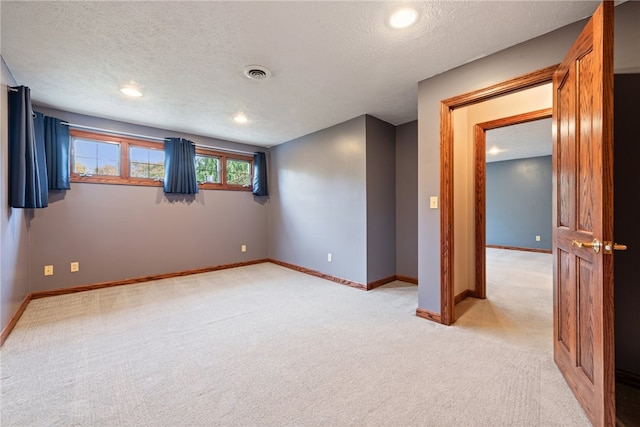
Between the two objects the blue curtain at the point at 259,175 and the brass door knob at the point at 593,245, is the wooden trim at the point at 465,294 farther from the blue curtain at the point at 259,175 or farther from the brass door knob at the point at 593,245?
the blue curtain at the point at 259,175

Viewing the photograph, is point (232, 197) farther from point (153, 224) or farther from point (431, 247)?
point (431, 247)

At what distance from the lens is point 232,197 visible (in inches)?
194

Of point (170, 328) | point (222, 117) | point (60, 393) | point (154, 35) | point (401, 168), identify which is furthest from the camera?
point (401, 168)

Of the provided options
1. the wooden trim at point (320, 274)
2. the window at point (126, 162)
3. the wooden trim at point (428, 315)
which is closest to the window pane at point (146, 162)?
the window at point (126, 162)

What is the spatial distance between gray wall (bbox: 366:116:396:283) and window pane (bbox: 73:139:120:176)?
3.58 metres

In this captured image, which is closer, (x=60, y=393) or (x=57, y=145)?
(x=60, y=393)

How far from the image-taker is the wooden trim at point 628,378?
5.35 feet

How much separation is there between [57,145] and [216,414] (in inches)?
149

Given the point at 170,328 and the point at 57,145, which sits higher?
the point at 57,145

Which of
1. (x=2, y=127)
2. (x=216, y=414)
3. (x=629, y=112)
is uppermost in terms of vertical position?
(x=2, y=127)

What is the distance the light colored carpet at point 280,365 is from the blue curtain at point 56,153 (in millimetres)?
1421

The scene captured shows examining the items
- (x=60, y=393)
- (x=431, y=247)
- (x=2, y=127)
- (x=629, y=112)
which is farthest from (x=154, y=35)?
(x=629, y=112)

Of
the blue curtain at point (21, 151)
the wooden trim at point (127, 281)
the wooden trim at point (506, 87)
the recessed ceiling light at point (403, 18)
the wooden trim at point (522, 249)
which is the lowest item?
the wooden trim at point (522, 249)

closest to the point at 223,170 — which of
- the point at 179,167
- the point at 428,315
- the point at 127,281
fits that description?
the point at 179,167
